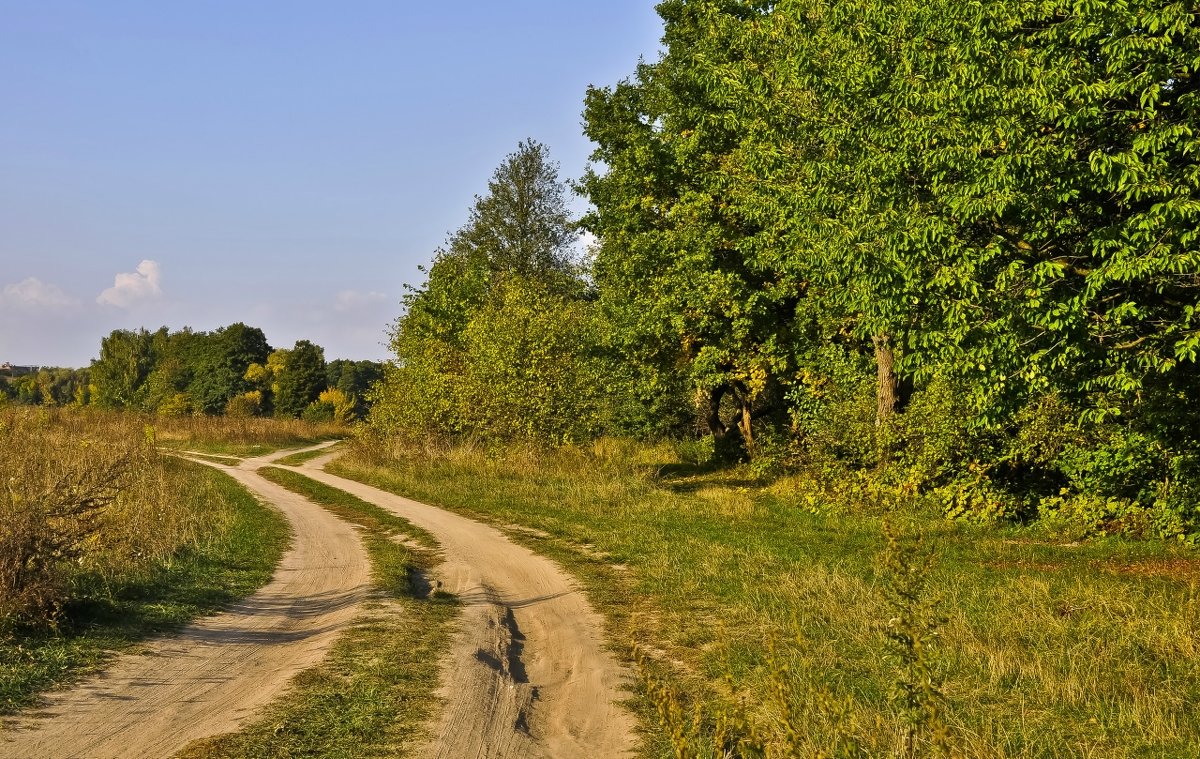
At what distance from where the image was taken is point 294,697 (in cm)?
749

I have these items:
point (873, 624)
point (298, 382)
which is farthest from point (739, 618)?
point (298, 382)

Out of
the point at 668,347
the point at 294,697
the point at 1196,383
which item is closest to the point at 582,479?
the point at 668,347

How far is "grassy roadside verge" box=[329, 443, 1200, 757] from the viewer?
657 centimetres

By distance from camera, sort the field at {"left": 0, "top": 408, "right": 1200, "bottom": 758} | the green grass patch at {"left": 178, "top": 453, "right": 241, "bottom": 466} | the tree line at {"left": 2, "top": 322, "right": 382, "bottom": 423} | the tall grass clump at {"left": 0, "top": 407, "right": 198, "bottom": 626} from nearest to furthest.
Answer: the field at {"left": 0, "top": 408, "right": 1200, "bottom": 758} → the tall grass clump at {"left": 0, "top": 407, "right": 198, "bottom": 626} → the green grass patch at {"left": 178, "top": 453, "right": 241, "bottom": 466} → the tree line at {"left": 2, "top": 322, "right": 382, "bottom": 423}

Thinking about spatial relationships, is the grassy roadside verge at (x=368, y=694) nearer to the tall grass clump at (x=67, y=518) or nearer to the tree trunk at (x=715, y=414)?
the tall grass clump at (x=67, y=518)

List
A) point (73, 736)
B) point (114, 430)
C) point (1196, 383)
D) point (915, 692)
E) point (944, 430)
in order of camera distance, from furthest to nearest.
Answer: point (114, 430), point (944, 430), point (1196, 383), point (73, 736), point (915, 692)

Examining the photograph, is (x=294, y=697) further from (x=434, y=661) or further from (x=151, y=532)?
(x=151, y=532)

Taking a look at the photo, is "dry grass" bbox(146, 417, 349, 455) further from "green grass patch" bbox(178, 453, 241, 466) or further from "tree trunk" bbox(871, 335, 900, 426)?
"tree trunk" bbox(871, 335, 900, 426)

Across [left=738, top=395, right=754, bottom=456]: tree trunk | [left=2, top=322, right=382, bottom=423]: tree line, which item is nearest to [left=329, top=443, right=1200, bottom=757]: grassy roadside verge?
[left=738, top=395, right=754, bottom=456]: tree trunk

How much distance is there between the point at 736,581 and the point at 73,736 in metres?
8.54

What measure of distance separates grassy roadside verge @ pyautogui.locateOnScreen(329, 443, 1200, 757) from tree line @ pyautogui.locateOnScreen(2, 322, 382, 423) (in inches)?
2634

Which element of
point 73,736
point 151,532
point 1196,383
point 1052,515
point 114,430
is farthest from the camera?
point 114,430

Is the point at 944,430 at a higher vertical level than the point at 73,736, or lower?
higher

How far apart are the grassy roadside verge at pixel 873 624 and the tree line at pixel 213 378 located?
66.9 metres
